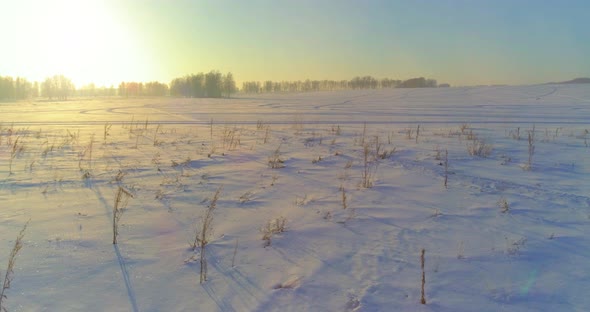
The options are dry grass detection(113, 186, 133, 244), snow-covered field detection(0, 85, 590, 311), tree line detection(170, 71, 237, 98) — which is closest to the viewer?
snow-covered field detection(0, 85, 590, 311)

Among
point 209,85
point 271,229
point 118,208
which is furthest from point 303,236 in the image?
point 209,85

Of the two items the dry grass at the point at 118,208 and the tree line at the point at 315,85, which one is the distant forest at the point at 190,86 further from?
the dry grass at the point at 118,208

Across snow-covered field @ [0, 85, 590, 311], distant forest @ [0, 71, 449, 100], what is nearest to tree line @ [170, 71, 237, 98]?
distant forest @ [0, 71, 449, 100]

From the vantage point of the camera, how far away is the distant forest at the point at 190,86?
9694cm

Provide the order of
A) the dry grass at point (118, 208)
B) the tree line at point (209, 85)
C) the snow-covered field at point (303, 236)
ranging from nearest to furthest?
the snow-covered field at point (303, 236) → the dry grass at point (118, 208) → the tree line at point (209, 85)

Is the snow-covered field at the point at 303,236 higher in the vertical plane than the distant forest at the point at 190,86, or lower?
lower

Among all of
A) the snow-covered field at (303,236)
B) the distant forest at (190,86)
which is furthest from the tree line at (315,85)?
the snow-covered field at (303,236)

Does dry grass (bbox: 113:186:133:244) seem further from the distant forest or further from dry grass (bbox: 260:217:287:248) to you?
the distant forest

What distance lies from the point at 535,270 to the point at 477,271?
→ 53 centimetres

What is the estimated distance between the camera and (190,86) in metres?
104

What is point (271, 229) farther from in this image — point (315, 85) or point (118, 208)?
point (315, 85)

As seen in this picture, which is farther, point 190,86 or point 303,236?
point 190,86

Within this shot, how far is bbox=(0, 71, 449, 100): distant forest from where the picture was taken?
96.9 metres

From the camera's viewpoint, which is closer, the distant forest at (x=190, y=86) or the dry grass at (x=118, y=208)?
the dry grass at (x=118, y=208)
